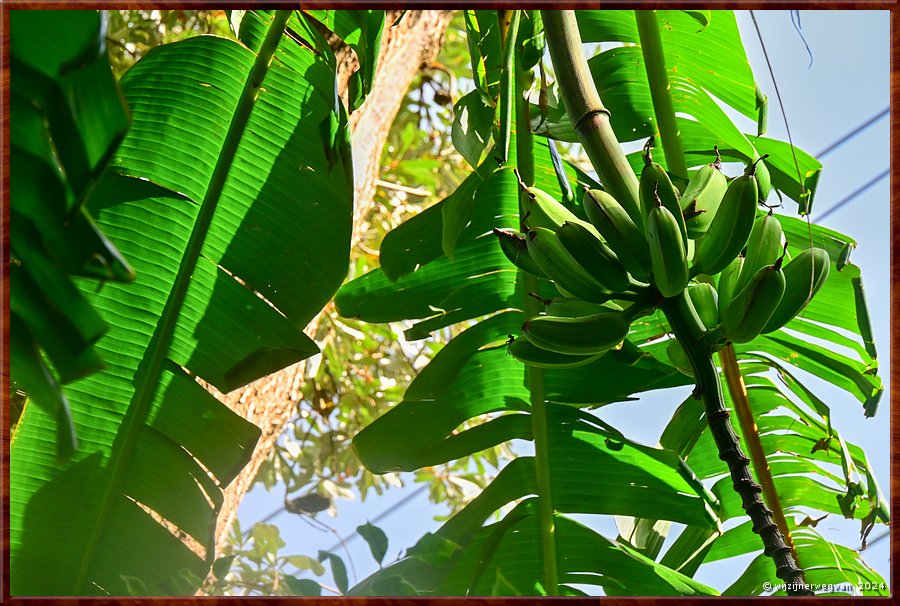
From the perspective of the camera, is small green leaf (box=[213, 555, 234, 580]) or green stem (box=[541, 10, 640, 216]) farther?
small green leaf (box=[213, 555, 234, 580])

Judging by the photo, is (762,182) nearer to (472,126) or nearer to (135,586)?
(472,126)

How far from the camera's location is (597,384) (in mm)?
731

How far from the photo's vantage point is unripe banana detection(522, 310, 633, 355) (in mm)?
496

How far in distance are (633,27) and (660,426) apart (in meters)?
0.46

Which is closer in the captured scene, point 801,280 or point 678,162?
point 801,280

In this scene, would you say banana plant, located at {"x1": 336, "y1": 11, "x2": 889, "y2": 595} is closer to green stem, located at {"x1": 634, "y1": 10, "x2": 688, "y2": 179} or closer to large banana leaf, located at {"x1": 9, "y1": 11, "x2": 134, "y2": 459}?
green stem, located at {"x1": 634, "y1": 10, "x2": 688, "y2": 179}

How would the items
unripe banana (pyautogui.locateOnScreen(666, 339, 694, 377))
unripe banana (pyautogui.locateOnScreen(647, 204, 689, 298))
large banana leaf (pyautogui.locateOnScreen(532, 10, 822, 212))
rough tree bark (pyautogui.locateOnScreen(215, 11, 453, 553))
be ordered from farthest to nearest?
rough tree bark (pyautogui.locateOnScreen(215, 11, 453, 553)), large banana leaf (pyautogui.locateOnScreen(532, 10, 822, 212)), unripe banana (pyautogui.locateOnScreen(666, 339, 694, 377)), unripe banana (pyautogui.locateOnScreen(647, 204, 689, 298))

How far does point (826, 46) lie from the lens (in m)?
0.65

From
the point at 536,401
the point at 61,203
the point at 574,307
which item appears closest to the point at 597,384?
the point at 536,401

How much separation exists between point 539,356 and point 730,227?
17 cm

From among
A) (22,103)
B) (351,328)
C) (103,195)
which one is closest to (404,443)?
(103,195)

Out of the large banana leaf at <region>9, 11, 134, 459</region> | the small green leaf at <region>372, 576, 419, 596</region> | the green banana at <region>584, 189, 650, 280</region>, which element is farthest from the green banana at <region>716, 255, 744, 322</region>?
the large banana leaf at <region>9, 11, 134, 459</region>

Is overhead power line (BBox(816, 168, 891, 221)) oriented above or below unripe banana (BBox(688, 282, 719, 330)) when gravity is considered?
above

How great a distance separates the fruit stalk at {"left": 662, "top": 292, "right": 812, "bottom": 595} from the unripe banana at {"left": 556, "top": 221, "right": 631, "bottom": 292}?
0.14 feet
